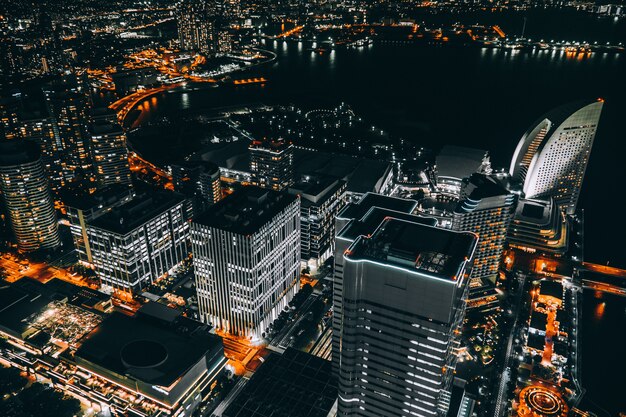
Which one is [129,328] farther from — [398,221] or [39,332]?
[398,221]

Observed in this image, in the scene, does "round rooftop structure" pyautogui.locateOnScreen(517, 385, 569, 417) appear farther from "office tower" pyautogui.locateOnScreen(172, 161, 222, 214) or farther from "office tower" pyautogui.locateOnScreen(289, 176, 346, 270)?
"office tower" pyautogui.locateOnScreen(172, 161, 222, 214)

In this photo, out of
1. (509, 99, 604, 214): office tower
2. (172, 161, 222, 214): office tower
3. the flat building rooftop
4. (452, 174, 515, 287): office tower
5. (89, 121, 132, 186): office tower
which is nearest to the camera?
the flat building rooftop

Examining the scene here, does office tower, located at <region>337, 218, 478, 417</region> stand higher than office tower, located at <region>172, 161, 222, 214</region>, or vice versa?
office tower, located at <region>337, 218, 478, 417</region>

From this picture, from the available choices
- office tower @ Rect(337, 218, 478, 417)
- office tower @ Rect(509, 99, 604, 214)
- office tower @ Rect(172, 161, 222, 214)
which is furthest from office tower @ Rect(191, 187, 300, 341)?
office tower @ Rect(509, 99, 604, 214)

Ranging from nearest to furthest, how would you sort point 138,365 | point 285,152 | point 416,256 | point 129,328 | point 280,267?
1. point 416,256
2. point 138,365
3. point 129,328
4. point 280,267
5. point 285,152

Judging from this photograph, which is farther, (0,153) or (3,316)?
(0,153)

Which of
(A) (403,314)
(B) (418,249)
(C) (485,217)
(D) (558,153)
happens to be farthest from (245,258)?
(D) (558,153)

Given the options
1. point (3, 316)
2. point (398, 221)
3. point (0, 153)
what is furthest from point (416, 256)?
point (0, 153)
